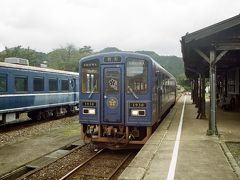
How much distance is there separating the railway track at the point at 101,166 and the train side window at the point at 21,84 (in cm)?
636

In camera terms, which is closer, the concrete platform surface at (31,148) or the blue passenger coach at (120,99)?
the concrete platform surface at (31,148)

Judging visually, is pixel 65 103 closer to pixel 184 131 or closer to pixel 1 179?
pixel 184 131

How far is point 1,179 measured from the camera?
7.59 metres

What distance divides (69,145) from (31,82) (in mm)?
6347

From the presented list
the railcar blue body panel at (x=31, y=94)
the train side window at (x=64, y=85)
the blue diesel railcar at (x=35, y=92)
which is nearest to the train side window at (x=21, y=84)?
the blue diesel railcar at (x=35, y=92)

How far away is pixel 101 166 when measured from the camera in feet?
29.7

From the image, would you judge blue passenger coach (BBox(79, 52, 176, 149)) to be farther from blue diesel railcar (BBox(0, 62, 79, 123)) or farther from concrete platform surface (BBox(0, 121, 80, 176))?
blue diesel railcar (BBox(0, 62, 79, 123))

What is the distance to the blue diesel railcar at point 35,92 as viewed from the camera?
14.7m

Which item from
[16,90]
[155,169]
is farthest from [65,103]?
[155,169]

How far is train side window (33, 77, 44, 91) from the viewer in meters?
17.3

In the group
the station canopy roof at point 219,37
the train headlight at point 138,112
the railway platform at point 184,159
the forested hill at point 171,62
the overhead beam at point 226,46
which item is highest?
the forested hill at point 171,62

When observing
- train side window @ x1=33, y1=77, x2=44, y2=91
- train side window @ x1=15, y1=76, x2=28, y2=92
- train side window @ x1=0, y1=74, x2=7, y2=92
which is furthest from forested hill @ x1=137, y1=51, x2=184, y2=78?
train side window @ x1=0, y1=74, x2=7, y2=92

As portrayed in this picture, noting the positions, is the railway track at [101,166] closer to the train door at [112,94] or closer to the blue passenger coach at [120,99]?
the blue passenger coach at [120,99]

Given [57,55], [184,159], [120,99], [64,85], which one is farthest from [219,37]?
[57,55]
